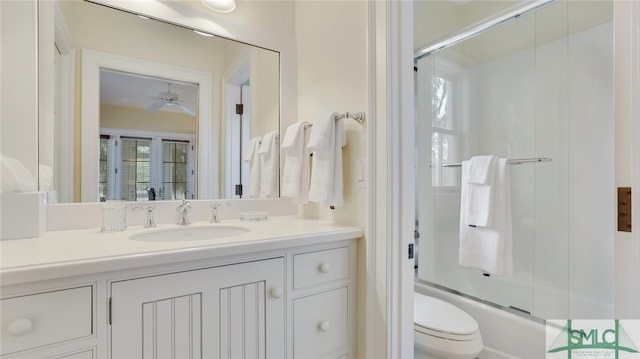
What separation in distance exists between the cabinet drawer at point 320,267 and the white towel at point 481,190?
1.16 metres

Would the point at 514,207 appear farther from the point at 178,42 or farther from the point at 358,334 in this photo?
the point at 178,42

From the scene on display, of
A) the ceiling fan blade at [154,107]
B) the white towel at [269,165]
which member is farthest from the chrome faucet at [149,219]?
the white towel at [269,165]

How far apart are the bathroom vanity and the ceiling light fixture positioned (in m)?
1.13

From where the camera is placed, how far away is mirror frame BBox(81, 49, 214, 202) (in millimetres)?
1322

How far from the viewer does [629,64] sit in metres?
0.89

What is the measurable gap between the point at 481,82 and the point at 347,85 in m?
1.54

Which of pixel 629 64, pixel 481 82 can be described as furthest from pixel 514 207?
pixel 629 64

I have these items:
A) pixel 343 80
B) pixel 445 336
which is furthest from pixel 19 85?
pixel 445 336

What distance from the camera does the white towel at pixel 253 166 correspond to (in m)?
1.72

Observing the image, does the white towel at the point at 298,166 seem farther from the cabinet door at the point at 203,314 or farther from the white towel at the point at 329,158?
the cabinet door at the point at 203,314

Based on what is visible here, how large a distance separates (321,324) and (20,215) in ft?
3.74

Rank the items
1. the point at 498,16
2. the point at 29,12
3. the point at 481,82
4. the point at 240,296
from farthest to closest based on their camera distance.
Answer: the point at 481,82, the point at 498,16, the point at 29,12, the point at 240,296

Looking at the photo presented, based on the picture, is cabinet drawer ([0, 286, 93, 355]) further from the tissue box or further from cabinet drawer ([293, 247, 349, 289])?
cabinet drawer ([293, 247, 349, 289])

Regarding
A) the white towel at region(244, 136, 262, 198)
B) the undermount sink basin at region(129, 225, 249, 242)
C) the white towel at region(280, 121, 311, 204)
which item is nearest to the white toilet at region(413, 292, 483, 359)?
Answer: the white towel at region(280, 121, 311, 204)
